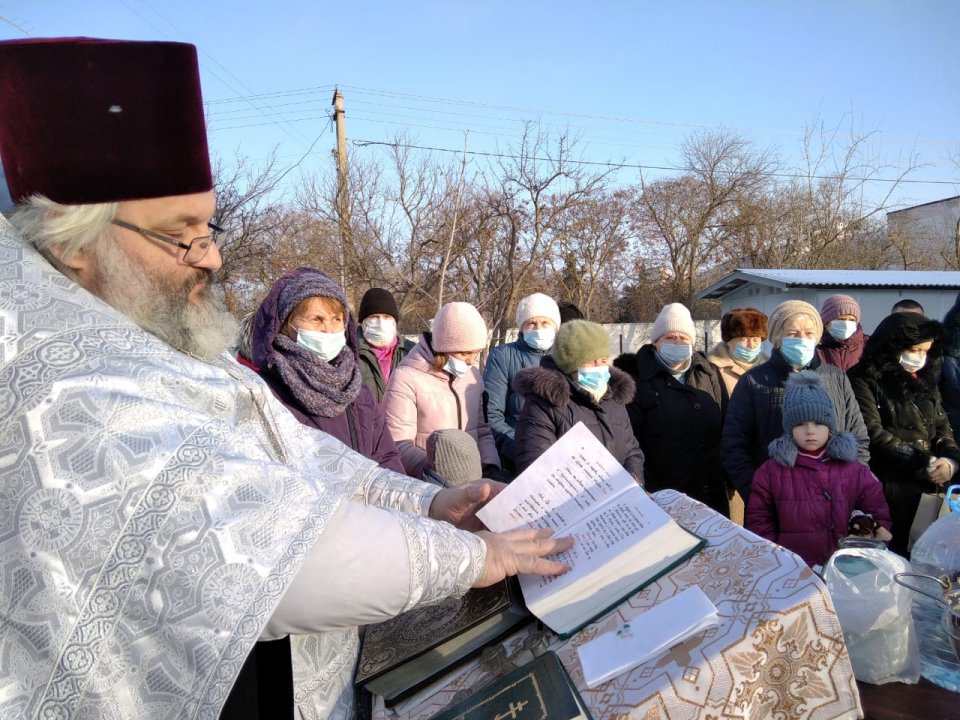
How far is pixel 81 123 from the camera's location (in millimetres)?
1279

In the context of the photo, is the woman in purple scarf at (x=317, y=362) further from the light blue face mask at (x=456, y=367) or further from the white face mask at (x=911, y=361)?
the white face mask at (x=911, y=361)

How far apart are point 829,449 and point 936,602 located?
1910mm

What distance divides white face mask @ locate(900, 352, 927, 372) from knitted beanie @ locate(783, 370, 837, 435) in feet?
4.00

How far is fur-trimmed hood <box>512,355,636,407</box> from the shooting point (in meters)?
3.70

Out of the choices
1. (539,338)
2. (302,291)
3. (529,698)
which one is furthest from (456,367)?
(529,698)

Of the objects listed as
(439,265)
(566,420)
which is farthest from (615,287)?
(566,420)

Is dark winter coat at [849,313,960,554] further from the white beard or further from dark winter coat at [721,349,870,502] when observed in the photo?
the white beard

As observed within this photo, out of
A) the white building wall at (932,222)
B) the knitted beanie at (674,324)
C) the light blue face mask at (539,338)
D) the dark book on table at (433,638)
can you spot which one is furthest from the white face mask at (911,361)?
the white building wall at (932,222)

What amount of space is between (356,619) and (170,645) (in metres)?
0.26

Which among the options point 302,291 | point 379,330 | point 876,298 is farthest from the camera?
point 876,298

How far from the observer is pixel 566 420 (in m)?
3.72

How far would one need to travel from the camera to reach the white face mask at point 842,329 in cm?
550

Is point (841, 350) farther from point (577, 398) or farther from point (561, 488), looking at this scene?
point (561, 488)

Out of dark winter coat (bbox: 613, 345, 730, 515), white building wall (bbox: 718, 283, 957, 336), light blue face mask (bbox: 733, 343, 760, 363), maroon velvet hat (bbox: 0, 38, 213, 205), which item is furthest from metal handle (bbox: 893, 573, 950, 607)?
white building wall (bbox: 718, 283, 957, 336)
